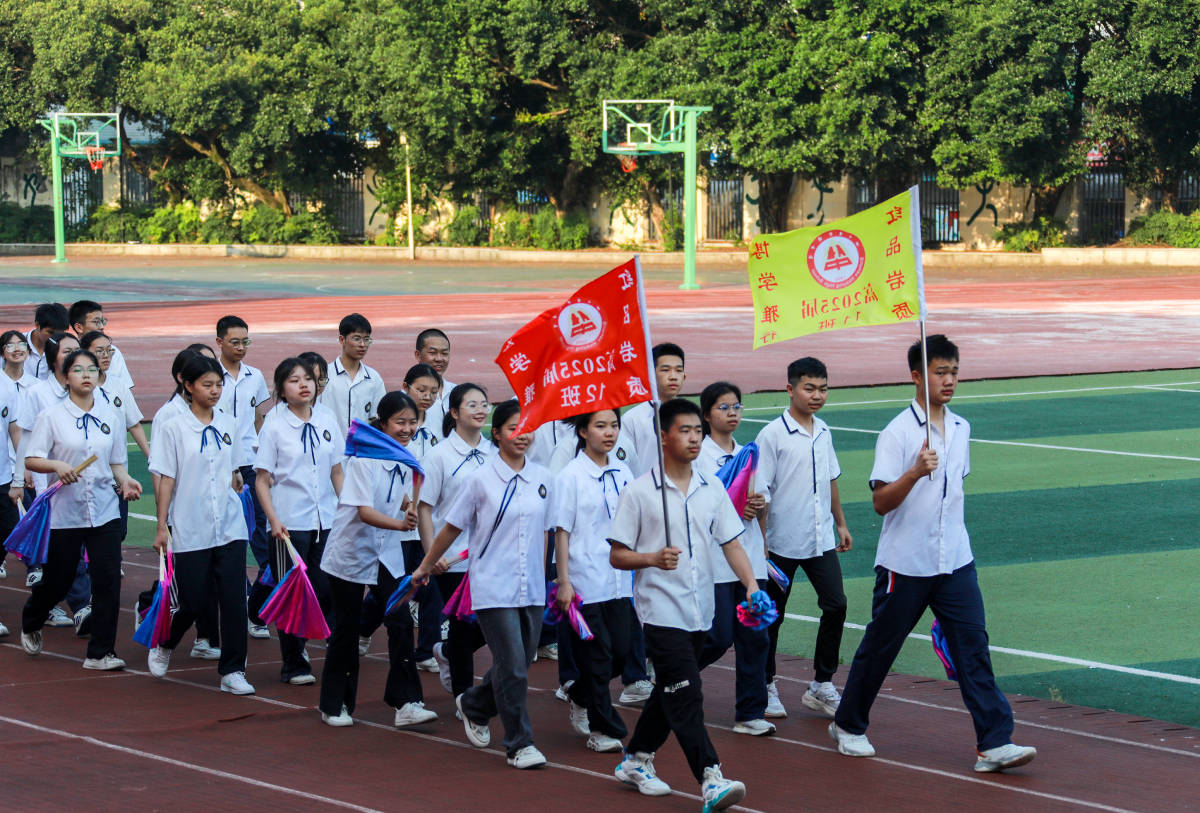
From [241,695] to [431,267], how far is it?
43242 millimetres

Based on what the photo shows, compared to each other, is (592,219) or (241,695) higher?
(592,219)

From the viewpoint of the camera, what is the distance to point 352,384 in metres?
9.65

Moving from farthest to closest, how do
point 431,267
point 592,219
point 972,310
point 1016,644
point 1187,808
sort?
1. point 592,219
2. point 431,267
3. point 972,310
4. point 1016,644
5. point 1187,808

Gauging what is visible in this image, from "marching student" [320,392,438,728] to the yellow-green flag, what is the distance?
173cm

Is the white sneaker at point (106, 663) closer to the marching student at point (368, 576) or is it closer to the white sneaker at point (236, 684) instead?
the white sneaker at point (236, 684)

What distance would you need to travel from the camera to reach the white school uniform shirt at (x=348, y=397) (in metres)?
9.62

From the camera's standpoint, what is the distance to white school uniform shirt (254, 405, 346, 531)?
793cm

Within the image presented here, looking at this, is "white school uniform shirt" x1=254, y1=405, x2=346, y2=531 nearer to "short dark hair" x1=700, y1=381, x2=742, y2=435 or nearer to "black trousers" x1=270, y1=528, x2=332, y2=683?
"black trousers" x1=270, y1=528, x2=332, y2=683

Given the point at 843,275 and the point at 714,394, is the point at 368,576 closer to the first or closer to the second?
the point at 714,394

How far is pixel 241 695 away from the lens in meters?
7.59

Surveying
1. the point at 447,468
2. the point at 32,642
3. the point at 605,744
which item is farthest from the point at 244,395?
the point at 605,744

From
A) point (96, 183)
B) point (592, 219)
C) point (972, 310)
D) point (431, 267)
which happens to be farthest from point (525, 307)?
point (96, 183)

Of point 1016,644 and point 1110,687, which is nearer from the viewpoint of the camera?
point 1110,687

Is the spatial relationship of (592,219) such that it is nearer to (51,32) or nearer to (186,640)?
(51,32)
